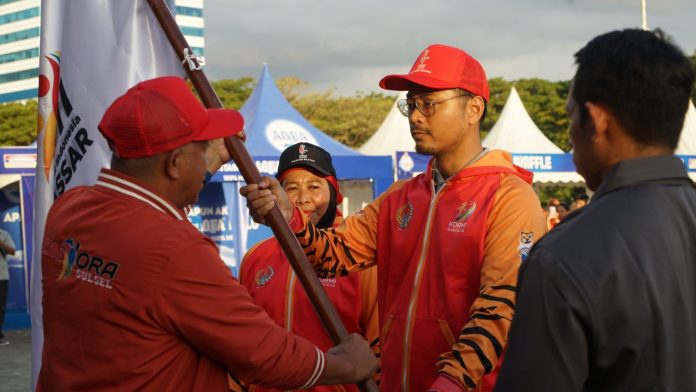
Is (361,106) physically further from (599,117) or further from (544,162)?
(599,117)

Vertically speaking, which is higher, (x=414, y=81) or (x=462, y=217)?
(x=414, y=81)

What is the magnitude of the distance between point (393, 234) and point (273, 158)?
380 inches

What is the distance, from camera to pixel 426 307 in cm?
316

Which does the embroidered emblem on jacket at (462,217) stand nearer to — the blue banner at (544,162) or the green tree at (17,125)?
the blue banner at (544,162)

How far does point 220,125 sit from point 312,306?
1591 mm

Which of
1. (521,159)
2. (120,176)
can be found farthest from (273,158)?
(120,176)

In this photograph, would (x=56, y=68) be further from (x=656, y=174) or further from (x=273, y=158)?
(x=273, y=158)

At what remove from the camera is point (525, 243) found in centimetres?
303

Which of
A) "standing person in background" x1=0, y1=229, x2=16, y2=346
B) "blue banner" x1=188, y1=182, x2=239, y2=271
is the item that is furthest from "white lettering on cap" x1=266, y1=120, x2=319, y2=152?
"standing person in background" x1=0, y1=229, x2=16, y2=346

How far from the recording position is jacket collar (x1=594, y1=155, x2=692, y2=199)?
178 centimetres

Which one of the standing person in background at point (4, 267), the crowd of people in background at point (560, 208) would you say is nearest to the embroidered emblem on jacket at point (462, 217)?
the standing person in background at point (4, 267)

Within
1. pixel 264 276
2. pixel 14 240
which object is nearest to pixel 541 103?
pixel 14 240

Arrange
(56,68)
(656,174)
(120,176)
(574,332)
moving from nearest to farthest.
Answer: (574,332) < (656,174) < (120,176) < (56,68)

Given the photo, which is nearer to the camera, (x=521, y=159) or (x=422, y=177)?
(x=422, y=177)
